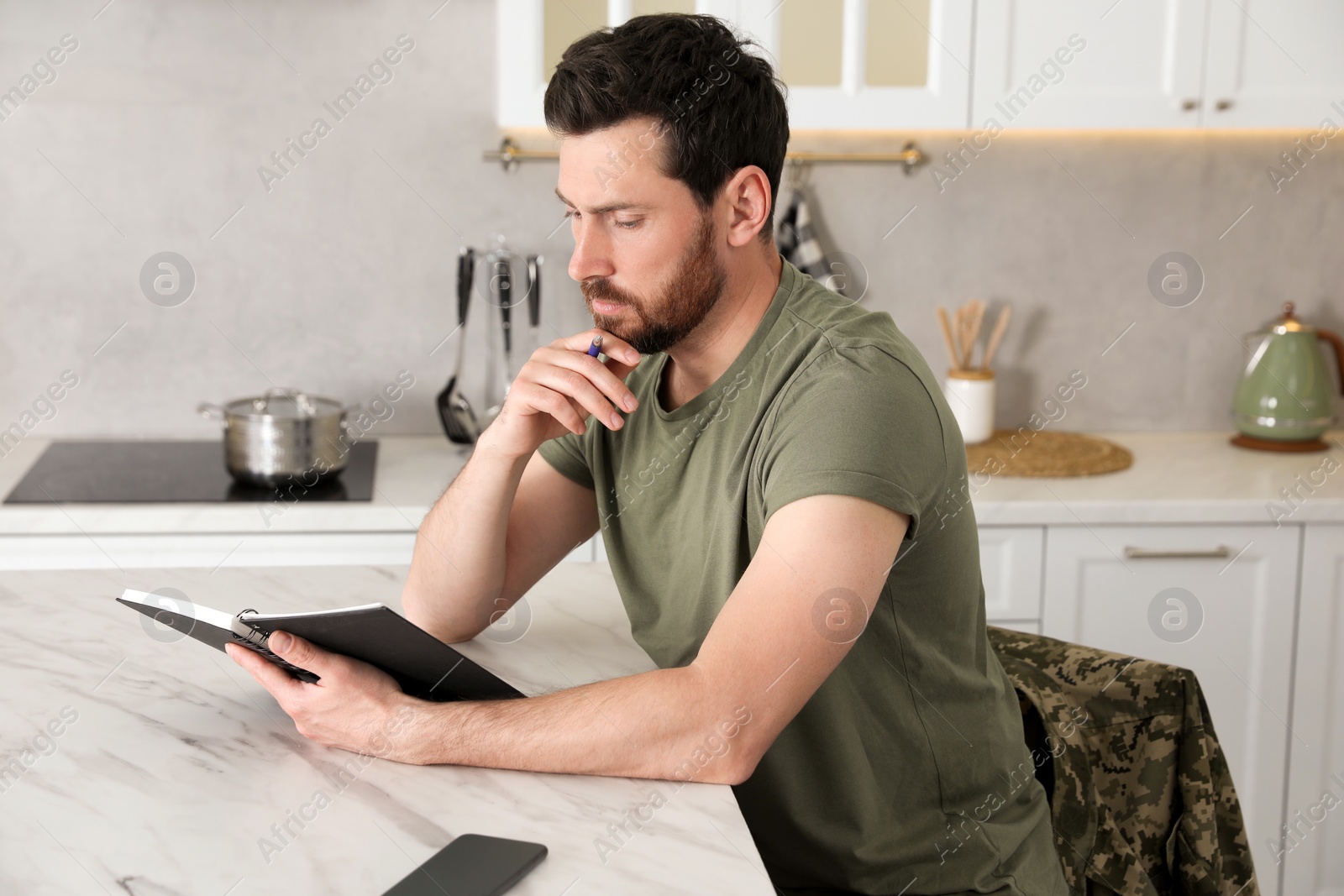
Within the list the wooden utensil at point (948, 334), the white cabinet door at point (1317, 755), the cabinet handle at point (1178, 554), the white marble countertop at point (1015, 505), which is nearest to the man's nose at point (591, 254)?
the white marble countertop at point (1015, 505)

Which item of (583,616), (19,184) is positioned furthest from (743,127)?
(19,184)

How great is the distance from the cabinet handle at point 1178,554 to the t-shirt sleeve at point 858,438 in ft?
4.13

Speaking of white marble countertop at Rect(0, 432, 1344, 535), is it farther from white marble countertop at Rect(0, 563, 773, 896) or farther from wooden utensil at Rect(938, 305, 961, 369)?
white marble countertop at Rect(0, 563, 773, 896)

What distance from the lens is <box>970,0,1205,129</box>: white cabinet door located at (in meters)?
2.34

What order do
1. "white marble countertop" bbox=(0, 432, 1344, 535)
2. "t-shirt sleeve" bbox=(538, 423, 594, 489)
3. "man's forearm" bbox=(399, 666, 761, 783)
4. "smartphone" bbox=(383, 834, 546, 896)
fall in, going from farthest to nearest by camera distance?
"white marble countertop" bbox=(0, 432, 1344, 535), "t-shirt sleeve" bbox=(538, 423, 594, 489), "man's forearm" bbox=(399, 666, 761, 783), "smartphone" bbox=(383, 834, 546, 896)

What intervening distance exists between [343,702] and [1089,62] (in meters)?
1.97

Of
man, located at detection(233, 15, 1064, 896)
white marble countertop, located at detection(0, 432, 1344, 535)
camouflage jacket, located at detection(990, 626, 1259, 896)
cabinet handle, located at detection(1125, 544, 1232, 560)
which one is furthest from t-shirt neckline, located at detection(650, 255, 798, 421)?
cabinet handle, located at detection(1125, 544, 1232, 560)

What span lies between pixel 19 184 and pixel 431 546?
1721mm

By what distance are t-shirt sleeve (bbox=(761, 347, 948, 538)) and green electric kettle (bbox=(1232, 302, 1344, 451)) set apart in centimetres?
177

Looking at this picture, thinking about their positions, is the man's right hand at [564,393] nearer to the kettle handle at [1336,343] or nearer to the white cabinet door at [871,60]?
the white cabinet door at [871,60]

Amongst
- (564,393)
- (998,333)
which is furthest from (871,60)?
(564,393)

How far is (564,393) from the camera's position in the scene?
1.30 meters

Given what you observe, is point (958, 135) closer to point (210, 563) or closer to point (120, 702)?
point (210, 563)

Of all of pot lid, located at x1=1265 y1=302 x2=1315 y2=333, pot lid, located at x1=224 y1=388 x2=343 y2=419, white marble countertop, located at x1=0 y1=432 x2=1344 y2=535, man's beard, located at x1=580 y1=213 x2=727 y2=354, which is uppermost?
man's beard, located at x1=580 y1=213 x2=727 y2=354
